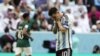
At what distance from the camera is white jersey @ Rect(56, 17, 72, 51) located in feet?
22.9

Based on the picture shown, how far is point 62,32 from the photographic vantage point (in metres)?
7.09

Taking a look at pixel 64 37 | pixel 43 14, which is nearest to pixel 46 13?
pixel 43 14

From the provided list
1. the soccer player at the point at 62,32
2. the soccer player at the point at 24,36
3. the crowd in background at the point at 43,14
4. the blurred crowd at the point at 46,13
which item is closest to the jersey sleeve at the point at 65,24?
the soccer player at the point at 62,32

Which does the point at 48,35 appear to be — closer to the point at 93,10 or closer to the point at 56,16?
the point at 93,10

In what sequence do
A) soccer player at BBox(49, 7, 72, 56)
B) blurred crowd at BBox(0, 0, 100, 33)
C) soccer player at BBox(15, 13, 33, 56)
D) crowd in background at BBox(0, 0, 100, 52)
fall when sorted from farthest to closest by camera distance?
1. blurred crowd at BBox(0, 0, 100, 33)
2. crowd in background at BBox(0, 0, 100, 52)
3. soccer player at BBox(15, 13, 33, 56)
4. soccer player at BBox(49, 7, 72, 56)

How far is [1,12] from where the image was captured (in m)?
14.5

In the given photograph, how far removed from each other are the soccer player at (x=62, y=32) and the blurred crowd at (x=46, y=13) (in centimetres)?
713

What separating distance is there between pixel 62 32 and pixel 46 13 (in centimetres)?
777

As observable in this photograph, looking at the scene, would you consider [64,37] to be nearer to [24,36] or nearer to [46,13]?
[24,36]

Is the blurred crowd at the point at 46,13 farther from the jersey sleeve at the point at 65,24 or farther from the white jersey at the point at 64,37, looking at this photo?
the jersey sleeve at the point at 65,24

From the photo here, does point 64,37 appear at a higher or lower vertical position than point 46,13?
lower

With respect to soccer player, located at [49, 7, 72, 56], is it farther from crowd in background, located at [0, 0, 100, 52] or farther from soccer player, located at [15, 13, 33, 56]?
crowd in background, located at [0, 0, 100, 52]

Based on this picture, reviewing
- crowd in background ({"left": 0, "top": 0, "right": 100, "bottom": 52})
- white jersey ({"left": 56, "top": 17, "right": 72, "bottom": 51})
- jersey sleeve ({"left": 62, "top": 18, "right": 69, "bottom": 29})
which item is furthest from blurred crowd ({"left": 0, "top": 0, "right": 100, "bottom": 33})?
jersey sleeve ({"left": 62, "top": 18, "right": 69, "bottom": 29})

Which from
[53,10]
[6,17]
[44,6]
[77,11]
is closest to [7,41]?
[6,17]
